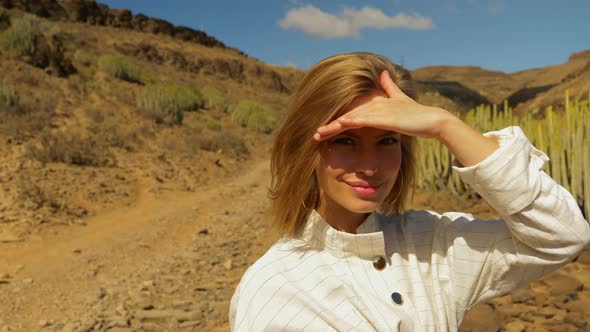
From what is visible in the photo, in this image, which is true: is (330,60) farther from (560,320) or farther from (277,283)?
(560,320)

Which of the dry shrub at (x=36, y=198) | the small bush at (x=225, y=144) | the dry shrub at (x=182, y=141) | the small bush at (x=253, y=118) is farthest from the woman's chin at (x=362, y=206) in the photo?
the small bush at (x=253, y=118)

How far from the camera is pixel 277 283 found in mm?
1164

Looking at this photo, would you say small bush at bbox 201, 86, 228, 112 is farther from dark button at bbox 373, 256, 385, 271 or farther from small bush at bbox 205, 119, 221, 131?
dark button at bbox 373, 256, 385, 271

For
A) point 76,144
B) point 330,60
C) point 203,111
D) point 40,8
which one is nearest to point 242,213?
point 76,144

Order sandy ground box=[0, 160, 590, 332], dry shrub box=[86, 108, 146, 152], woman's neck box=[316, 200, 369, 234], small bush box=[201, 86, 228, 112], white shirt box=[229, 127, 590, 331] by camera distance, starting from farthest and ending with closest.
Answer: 1. small bush box=[201, 86, 228, 112]
2. dry shrub box=[86, 108, 146, 152]
3. sandy ground box=[0, 160, 590, 332]
4. woman's neck box=[316, 200, 369, 234]
5. white shirt box=[229, 127, 590, 331]

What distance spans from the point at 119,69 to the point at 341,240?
1710 centimetres

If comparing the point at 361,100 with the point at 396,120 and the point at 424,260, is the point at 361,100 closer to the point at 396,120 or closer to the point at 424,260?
the point at 396,120

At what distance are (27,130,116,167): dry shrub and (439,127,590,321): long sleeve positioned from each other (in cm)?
819

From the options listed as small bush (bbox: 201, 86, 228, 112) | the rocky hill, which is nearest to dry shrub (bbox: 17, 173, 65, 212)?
small bush (bbox: 201, 86, 228, 112)

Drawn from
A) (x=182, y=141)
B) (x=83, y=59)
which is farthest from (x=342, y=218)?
(x=83, y=59)

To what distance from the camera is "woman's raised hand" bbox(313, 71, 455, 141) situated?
1246 mm

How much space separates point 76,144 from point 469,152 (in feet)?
28.8

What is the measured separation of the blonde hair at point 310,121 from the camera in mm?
1359

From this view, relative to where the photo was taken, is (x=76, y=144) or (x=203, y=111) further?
(x=203, y=111)
